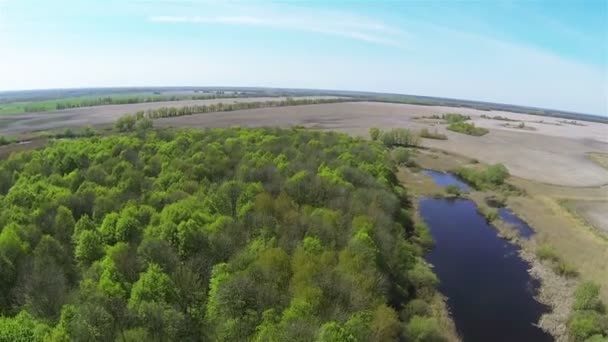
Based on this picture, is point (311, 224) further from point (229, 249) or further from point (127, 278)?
point (127, 278)

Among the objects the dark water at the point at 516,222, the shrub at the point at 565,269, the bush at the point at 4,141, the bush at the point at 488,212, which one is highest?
the bush at the point at 4,141

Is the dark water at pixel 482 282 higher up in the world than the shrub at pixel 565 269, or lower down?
lower down

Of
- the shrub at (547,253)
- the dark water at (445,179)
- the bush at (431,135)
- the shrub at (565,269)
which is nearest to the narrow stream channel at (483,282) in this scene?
the shrub at (547,253)

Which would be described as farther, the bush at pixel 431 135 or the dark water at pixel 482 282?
the bush at pixel 431 135

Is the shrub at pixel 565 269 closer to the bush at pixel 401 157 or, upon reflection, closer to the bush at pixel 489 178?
the bush at pixel 489 178

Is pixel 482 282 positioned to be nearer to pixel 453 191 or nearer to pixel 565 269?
pixel 565 269

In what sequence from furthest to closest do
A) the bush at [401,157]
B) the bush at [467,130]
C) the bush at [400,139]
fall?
1. the bush at [467,130]
2. the bush at [400,139]
3. the bush at [401,157]

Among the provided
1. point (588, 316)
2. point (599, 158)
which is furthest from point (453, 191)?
point (599, 158)

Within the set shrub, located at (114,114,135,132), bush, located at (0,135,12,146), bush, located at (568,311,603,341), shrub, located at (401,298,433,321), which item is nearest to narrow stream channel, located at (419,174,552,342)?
bush, located at (568,311,603,341)
